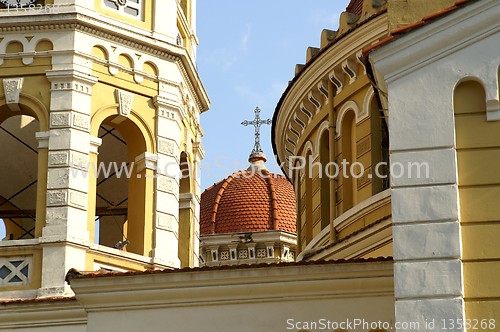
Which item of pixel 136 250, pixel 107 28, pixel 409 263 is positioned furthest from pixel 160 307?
pixel 107 28

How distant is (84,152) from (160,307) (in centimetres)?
732

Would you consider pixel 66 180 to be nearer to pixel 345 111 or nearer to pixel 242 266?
pixel 345 111

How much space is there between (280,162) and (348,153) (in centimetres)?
446

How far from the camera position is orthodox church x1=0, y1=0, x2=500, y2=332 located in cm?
1541

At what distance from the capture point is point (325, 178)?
25.0 meters

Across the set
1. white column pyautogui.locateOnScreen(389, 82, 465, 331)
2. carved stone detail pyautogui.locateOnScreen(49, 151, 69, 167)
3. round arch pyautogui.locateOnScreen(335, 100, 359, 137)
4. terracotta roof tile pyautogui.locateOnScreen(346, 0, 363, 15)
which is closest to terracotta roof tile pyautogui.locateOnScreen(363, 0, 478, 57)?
white column pyautogui.locateOnScreen(389, 82, 465, 331)

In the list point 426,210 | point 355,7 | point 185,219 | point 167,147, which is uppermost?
point 355,7

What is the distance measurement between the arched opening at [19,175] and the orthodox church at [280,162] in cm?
3

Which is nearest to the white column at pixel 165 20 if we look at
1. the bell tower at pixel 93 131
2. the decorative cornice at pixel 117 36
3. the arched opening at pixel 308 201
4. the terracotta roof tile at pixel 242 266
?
the bell tower at pixel 93 131

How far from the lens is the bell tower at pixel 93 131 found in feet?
80.5

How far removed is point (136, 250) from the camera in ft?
83.8

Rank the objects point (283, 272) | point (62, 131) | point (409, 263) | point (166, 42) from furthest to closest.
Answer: point (166, 42)
point (62, 131)
point (283, 272)
point (409, 263)

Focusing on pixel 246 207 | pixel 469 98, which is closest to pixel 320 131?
pixel 469 98

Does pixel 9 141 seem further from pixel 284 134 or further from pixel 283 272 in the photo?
pixel 283 272
